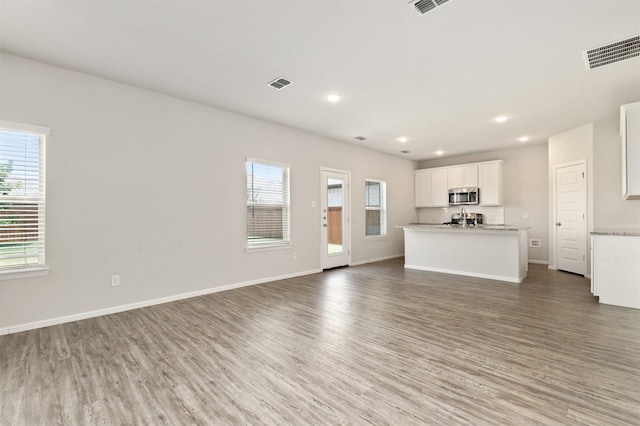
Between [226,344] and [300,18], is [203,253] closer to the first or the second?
[226,344]

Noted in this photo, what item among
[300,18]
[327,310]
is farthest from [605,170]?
[300,18]

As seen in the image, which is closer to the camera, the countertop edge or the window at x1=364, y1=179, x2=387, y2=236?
the countertop edge

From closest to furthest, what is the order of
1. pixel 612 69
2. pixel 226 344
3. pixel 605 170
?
pixel 226 344, pixel 612 69, pixel 605 170

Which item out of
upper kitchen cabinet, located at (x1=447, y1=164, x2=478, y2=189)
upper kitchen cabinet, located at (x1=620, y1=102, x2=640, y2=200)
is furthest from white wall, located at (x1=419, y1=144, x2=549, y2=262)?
upper kitchen cabinet, located at (x1=620, y1=102, x2=640, y2=200)

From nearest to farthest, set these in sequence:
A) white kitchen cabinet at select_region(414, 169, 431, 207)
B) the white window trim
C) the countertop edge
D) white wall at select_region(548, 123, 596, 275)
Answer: the white window trim → the countertop edge → white wall at select_region(548, 123, 596, 275) → white kitchen cabinet at select_region(414, 169, 431, 207)

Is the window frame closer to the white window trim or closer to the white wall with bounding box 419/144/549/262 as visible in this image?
the white window trim

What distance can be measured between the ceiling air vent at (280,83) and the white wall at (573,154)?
552 cm

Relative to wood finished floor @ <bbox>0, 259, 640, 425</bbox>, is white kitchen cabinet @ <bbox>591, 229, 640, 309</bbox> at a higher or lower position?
higher

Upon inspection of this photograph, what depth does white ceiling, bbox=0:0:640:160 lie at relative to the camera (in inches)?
94.3

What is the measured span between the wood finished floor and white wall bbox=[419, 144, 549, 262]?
3.48m

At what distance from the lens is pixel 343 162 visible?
263 inches

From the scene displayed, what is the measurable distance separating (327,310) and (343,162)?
3.86m

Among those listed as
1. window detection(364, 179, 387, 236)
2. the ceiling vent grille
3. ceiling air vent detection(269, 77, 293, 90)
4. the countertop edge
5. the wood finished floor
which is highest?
ceiling air vent detection(269, 77, 293, 90)

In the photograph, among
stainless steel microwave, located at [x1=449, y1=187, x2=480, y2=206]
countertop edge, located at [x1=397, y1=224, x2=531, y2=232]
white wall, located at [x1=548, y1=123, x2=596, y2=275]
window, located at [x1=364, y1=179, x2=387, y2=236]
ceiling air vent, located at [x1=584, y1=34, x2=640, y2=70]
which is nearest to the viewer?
ceiling air vent, located at [x1=584, y1=34, x2=640, y2=70]
